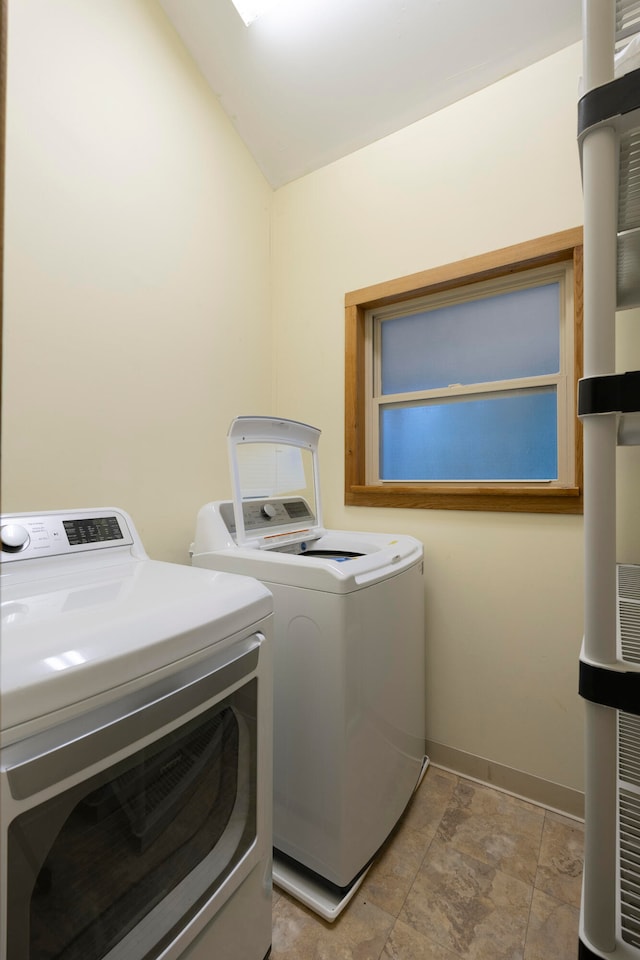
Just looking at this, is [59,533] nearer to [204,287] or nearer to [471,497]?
[204,287]

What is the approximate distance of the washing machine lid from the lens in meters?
0.55

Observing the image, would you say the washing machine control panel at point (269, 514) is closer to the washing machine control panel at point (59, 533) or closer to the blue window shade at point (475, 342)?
the washing machine control panel at point (59, 533)

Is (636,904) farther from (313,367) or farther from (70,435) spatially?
(313,367)

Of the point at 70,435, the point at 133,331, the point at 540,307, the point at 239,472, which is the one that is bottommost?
the point at 239,472

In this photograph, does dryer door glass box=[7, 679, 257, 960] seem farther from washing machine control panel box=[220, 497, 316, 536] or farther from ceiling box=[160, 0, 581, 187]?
ceiling box=[160, 0, 581, 187]

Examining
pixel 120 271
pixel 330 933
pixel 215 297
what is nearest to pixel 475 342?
pixel 215 297

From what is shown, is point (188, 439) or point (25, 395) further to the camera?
point (188, 439)

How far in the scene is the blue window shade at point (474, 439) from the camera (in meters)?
1.66

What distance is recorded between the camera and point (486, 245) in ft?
5.45

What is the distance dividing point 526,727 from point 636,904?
844 millimetres

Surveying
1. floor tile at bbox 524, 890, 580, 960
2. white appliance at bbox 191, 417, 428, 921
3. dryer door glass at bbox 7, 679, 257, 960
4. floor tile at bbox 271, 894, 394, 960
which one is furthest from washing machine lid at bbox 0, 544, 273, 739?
floor tile at bbox 524, 890, 580, 960

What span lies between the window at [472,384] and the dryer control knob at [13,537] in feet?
4.22

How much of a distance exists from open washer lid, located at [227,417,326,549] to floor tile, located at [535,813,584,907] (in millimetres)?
1254

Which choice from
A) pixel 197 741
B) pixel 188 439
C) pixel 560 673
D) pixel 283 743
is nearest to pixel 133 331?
pixel 188 439
